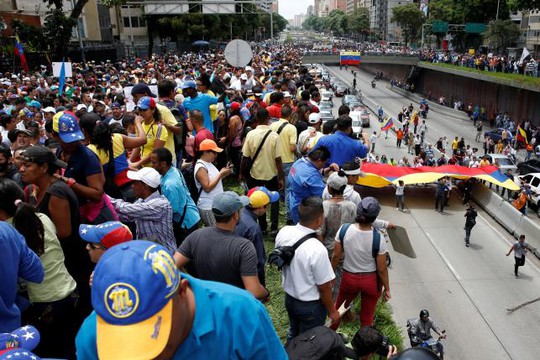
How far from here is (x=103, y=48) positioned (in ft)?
123

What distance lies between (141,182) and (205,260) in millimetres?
1334

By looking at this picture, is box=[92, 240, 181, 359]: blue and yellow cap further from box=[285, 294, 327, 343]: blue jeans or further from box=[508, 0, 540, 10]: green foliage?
box=[508, 0, 540, 10]: green foliage

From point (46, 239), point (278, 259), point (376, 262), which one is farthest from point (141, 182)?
point (376, 262)

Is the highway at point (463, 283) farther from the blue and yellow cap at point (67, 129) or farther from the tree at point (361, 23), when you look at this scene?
the tree at point (361, 23)

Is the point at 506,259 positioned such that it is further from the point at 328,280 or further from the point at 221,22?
the point at 221,22

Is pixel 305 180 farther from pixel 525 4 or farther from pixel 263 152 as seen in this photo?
pixel 525 4

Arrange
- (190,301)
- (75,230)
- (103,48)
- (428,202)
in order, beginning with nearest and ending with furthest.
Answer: (190,301), (75,230), (428,202), (103,48)

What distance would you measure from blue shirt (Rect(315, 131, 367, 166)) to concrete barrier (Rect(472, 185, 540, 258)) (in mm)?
10750

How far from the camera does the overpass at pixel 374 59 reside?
222 ft

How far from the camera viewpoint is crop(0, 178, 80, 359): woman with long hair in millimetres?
3430

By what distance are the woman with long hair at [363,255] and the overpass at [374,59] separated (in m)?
67.4

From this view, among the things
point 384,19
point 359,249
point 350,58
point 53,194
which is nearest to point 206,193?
point 359,249

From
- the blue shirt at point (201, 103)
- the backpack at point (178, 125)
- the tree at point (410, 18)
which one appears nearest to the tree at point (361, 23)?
the tree at point (410, 18)

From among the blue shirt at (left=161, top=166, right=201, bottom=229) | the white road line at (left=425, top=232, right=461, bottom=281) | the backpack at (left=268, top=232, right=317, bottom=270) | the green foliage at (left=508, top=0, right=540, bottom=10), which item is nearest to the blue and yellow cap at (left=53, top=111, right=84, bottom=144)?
the blue shirt at (left=161, top=166, right=201, bottom=229)
